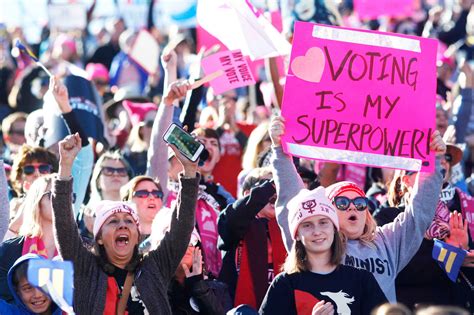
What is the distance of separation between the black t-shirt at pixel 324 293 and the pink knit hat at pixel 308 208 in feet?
1.07

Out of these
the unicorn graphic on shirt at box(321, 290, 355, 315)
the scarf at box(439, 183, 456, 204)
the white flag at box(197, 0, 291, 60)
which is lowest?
the unicorn graphic on shirt at box(321, 290, 355, 315)

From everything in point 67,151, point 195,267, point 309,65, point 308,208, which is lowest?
point 195,267

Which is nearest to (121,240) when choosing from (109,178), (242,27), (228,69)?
(109,178)

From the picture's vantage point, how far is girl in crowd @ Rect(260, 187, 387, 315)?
252 inches

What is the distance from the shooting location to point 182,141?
686 centimetres

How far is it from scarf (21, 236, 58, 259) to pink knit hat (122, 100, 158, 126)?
4387 mm

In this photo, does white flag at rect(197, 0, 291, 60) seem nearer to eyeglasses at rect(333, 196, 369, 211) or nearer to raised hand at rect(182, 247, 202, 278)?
eyeglasses at rect(333, 196, 369, 211)

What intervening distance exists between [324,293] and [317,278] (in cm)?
9

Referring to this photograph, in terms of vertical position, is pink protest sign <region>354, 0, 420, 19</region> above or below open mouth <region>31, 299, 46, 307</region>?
above

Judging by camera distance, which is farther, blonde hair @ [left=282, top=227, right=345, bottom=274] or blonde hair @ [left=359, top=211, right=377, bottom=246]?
blonde hair @ [left=359, top=211, right=377, bottom=246]

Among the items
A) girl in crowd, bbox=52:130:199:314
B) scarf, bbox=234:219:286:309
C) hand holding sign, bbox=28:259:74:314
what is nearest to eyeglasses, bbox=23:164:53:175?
scarf, bbox=234:219:286:309

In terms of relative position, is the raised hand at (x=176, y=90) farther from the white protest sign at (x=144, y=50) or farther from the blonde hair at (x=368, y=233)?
the white protest sign at (x=144, y=50)

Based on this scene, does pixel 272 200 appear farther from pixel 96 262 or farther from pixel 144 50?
pixel 144 50

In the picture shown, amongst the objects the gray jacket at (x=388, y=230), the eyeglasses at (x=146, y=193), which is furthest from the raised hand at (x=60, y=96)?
the gray jacket at (x=388, y=230)
